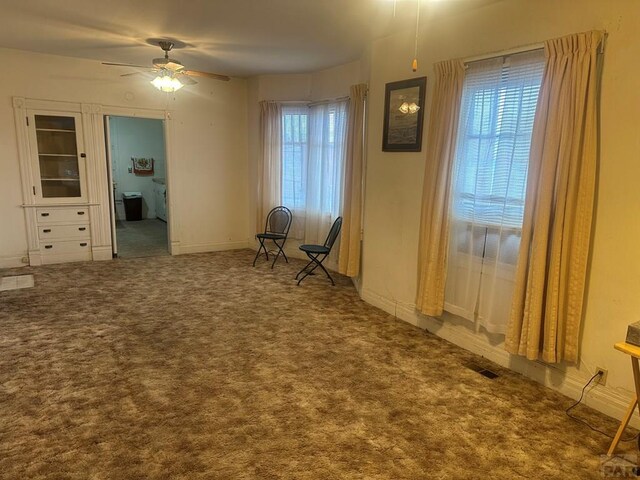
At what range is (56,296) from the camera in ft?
14.0

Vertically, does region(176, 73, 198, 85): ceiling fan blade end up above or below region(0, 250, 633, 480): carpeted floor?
above

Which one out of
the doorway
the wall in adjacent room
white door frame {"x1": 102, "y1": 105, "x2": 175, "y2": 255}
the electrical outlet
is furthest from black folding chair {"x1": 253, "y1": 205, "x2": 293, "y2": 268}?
the wall in adjacent room

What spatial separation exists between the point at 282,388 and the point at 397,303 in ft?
5.44

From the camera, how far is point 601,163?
92.7 inches

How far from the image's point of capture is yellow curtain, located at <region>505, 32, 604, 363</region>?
2346 mm

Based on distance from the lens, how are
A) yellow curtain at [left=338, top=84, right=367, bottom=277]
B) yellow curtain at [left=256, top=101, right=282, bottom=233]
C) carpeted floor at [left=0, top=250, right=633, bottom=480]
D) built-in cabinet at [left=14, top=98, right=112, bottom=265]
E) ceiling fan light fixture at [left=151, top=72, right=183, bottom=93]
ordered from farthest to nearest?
yellow curtain at [left=256, top=101, right=282, bottom=233]
built-in cabinet at [left=14, top=98, right=112, bottom=265]
yellow curtain at [left=338, top=84, right=367, bottom=277]
ceiling fan light fixture at [left=151, top=72, right=183, bottom=93]
carpeted floor at [left=0, top=250, right=633, bottom=480]

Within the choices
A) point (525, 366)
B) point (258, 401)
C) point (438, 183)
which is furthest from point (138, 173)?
point (525, 366)

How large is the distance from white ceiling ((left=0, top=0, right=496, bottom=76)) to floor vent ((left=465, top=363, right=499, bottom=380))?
2.58 m

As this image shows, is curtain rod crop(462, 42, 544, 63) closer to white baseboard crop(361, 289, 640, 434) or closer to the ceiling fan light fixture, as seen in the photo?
white baseboard crop(361, 289, 640, 434)

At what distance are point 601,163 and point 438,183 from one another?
1.10m

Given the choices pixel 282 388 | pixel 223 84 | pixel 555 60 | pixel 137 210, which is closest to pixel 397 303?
pixel 282 388

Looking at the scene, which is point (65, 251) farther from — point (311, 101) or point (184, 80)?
point (311, 101)

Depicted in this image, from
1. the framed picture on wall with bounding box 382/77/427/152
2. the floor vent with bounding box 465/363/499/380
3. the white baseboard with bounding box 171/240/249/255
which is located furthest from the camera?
the white baseboard with bounding box 171/240/249/255

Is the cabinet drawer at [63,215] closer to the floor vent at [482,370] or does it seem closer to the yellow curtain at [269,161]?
the yellow curtain at [269,161]
